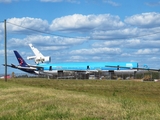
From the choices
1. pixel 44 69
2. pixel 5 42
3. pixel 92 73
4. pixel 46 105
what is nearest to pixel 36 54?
pixel 44 69

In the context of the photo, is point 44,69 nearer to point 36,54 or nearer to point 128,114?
point 36,54

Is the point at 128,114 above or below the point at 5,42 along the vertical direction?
below

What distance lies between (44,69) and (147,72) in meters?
24.3

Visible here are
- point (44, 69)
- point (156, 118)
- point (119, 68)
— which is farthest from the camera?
point (44, 69)

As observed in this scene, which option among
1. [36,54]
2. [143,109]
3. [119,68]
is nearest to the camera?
[143,109]

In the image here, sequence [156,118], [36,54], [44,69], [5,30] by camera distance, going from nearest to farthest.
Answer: [156,118] < [5,30] < [44,69] < [36,54]

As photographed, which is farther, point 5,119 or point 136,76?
point 136,76

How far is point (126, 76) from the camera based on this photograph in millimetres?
78250

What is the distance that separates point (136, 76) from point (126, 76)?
6.47 ft

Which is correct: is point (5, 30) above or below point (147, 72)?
above

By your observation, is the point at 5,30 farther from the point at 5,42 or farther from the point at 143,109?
the point at 143,109

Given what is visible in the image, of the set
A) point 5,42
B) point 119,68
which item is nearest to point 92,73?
point 119,68

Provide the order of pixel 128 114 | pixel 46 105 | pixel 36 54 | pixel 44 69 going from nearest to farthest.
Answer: pixel 128 114 → pixel 46 105 → pixel 44 69 → pixel 36 54

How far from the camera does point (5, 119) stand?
12.8 m
